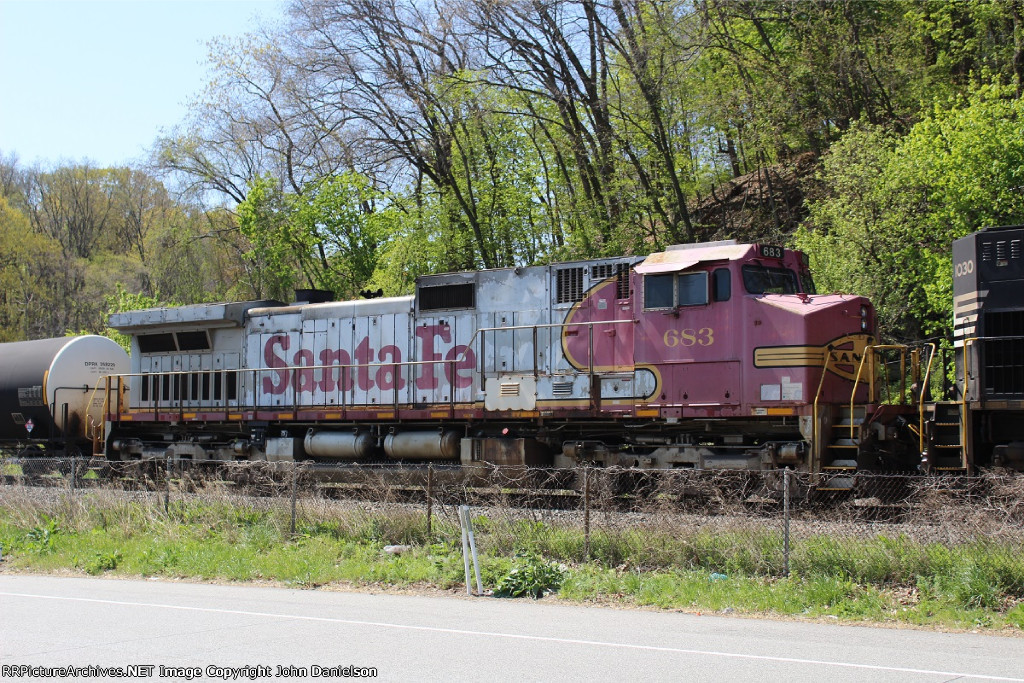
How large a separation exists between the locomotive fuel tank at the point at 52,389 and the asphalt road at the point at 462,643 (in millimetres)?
14348

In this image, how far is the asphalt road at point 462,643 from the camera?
6547 millimetres

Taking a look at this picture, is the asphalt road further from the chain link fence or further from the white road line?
the chain link fence

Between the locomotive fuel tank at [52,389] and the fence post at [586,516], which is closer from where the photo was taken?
the fence post at [586,516]

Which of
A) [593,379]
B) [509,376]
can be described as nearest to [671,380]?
[593,379]

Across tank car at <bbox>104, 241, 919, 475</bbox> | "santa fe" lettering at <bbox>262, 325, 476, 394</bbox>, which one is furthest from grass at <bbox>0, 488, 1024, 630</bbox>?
"santa fe" lettering at <bbox>262, 325, 476, 394</bbox>

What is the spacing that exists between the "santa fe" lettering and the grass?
5144 millimetres

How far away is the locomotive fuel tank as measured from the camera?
23.0 meters

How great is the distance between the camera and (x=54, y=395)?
23031mm

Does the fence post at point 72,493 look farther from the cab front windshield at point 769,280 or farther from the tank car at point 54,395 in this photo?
the cab front windshield at point 769,280

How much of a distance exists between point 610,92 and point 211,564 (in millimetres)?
22694

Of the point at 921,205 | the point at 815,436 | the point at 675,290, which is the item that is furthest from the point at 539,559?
the point at 921,205

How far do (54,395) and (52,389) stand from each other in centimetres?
16

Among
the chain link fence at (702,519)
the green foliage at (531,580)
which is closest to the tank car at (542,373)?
the chain link fence at (702,519)

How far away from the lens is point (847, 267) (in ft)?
68.8
